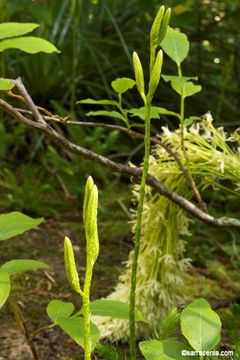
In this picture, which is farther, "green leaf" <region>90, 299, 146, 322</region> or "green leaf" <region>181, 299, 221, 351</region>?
"green leaf" <region>90, 299, 146, 322</region>

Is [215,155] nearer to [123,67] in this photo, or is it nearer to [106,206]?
[106,206]

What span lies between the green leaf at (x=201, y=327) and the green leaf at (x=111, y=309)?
0.19 metres

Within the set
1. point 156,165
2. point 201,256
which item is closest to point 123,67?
point 201,256

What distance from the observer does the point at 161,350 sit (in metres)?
0.76

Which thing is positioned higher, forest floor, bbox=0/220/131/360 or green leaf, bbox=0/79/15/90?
green leaf, bbox=0/79/15/90

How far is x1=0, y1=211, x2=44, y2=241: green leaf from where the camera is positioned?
98cm

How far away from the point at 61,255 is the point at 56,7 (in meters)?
1.98

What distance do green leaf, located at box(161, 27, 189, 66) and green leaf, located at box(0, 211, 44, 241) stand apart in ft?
1.28

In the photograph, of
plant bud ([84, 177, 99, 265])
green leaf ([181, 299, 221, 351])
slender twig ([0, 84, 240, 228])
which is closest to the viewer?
plant bud ([84, 177, 99, 265])

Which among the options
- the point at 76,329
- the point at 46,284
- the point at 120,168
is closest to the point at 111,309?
the point at 76,329

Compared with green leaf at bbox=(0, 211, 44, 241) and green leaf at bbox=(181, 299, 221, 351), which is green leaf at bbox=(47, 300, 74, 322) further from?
green leaf at bbox=(181, 299, 221, 351)

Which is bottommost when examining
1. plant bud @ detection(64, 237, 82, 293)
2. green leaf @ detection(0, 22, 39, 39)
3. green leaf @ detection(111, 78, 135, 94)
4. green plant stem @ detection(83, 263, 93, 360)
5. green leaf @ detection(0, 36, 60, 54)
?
green plant stem @ detection(83, 263, 93, 360)

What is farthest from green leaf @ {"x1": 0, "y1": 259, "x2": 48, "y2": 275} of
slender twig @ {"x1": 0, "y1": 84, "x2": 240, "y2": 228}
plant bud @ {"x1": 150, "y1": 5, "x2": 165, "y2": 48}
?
plant bud @ {"x1": 150, "y1": 5, "x2": 165, "y2": 48}

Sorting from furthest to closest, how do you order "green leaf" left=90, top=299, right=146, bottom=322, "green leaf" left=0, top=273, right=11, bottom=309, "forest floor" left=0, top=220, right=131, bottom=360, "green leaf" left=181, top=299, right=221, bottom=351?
"forest floor" left=0, top=220, right=131, bottom=360 < "green leaf" left=90, top=299, right=146, bottom=322 < "green leaf" left=0, top=273, right=11, bottom=309 < "green leaf" left=181, top=299, right=221, bottom=351
